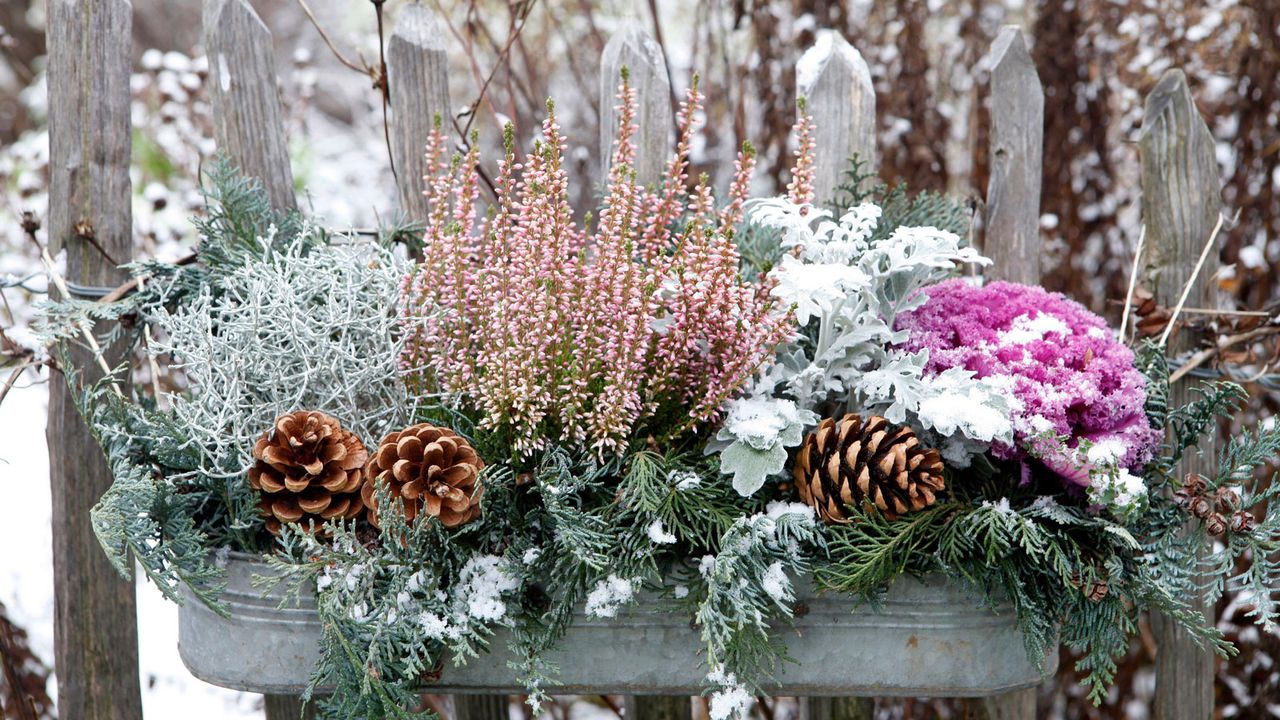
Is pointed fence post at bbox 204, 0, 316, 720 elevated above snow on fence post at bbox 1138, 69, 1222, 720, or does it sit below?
above

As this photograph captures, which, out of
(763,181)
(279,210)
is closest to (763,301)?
(279,210)

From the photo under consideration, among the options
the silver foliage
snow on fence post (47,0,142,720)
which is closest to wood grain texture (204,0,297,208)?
snow on fence post (47,0,142,720)

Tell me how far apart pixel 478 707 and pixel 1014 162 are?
51.9 inches

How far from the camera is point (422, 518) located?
1146 mm

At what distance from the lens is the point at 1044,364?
124 cm

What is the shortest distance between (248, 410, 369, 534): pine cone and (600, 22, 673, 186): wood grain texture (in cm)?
64

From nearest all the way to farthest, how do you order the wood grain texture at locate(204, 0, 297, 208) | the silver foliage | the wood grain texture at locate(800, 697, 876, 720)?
the silver foliage < the wood grain texture at locate(204, 0, 297, 208) < the wood grain texture at locate(800, 697, 876, 720)

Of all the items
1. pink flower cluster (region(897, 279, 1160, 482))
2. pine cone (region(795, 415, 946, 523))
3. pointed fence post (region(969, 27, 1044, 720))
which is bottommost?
pine cone (region(795, 415, 946, 523))

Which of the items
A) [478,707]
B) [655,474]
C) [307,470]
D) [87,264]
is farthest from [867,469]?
[87,264]

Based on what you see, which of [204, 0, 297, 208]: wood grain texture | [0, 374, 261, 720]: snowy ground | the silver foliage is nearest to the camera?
the silver foliage

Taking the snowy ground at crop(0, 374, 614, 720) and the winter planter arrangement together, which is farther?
the snowy ground at crop(0, 374, 614, 720)

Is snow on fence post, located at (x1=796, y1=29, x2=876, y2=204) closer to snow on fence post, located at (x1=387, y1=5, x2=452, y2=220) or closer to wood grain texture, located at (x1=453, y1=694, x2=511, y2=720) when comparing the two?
snow on fence post, located at (x1=387, y1=5, x2=452, y2=220)

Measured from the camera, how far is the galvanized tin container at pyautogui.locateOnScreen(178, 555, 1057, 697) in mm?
1240

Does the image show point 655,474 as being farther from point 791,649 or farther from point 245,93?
point 245,93
